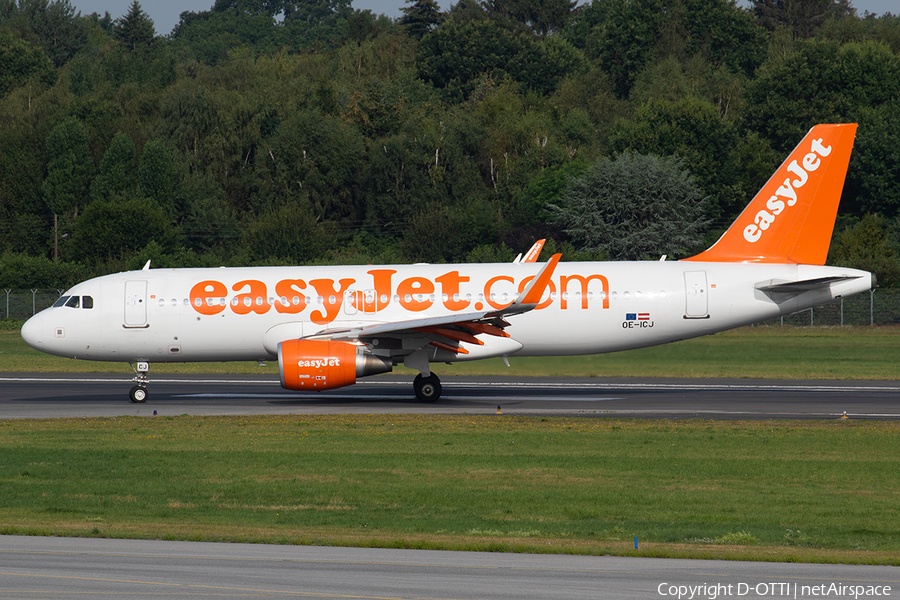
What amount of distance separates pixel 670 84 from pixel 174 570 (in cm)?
9930

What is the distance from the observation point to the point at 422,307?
27.4 m

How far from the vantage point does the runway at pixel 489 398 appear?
25.4 meters

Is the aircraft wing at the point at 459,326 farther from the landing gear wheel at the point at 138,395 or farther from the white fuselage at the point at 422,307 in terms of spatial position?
the landing gear wheel at the point at 138,395

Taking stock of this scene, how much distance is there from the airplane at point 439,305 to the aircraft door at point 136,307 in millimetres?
32

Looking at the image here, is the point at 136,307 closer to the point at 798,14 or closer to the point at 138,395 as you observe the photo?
the point at 138,395

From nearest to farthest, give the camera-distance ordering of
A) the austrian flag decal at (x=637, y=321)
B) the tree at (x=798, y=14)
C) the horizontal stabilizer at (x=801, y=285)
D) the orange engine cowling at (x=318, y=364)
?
the orange engine cowling at (x=318, y=364)
the horizontal stabilizer at (x=801, y=285)
the austrian flag decal at (x=637, y=321)
the tree at (x=798, y=14)

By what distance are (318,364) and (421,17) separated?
108m

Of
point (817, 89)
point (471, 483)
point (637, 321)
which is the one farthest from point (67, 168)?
point (471, 483)

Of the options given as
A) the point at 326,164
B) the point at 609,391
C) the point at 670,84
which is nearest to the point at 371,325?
the point at 609,391

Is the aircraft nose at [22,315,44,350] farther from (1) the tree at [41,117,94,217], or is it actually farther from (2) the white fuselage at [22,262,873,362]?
(1) the tree at [41,117,94,217]

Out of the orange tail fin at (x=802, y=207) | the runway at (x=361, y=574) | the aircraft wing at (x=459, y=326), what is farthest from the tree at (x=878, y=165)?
the runway at (x=361, y=574)

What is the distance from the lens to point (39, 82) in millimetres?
112438

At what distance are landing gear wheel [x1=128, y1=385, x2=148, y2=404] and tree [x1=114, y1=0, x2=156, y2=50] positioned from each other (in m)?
119

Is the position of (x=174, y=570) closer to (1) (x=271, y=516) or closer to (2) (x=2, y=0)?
(1) (x=271, y=516)
